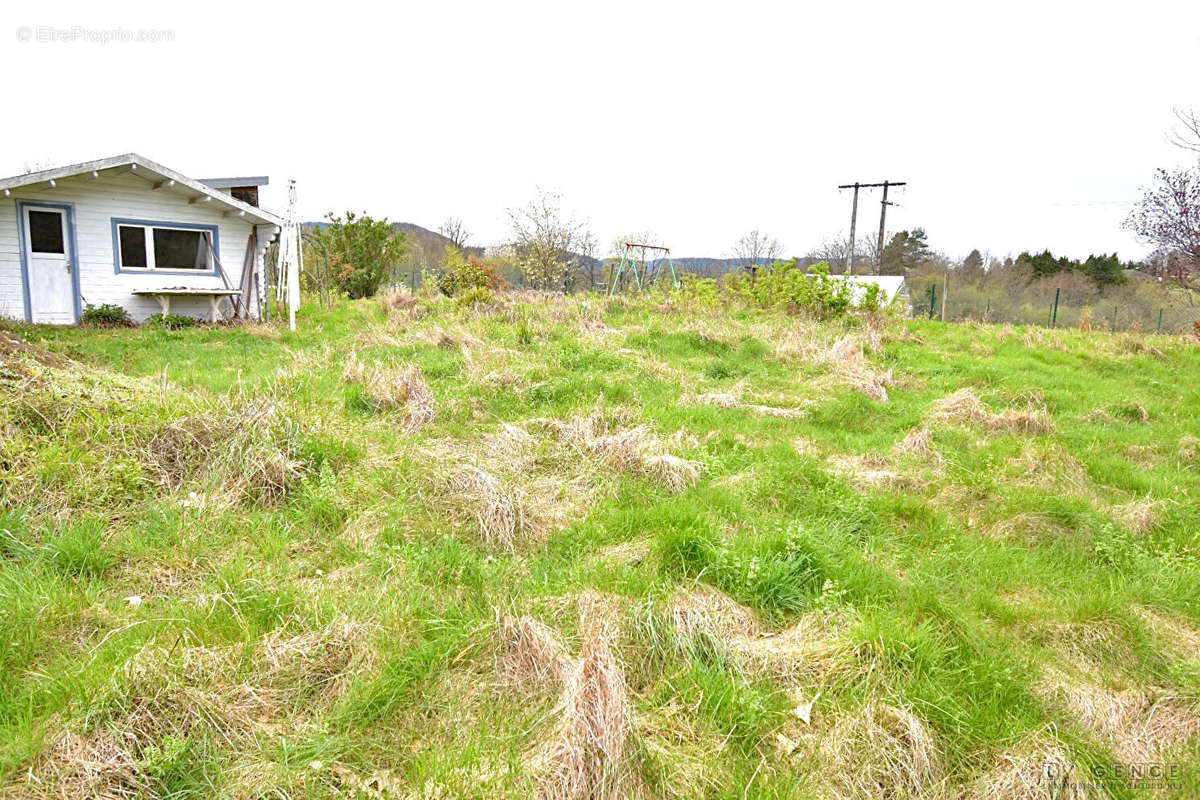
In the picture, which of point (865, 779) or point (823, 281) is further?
point (823, 281)

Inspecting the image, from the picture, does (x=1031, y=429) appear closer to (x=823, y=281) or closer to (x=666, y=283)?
(x=823, y=281)

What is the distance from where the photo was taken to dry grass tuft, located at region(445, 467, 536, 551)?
3.39m

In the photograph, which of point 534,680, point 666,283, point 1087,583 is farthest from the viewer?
point 666,283

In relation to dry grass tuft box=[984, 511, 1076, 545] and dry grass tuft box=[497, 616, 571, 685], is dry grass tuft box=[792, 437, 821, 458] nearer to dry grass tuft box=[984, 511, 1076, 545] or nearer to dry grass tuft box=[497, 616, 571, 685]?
dry grass tuft box=[984, 511, 1076, 545]

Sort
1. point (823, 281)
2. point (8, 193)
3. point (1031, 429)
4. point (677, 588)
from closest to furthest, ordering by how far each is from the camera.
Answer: point (677, 588), point (1031, 429), point (8, 193), point (823, 281)

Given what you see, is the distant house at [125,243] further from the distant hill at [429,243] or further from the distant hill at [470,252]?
the distant hill at [429,243]

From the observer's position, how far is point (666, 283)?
17625 mm

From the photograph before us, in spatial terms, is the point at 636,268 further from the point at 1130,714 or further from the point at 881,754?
the point at 881,754

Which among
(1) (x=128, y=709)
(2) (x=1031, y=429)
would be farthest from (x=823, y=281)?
(1) (x=128, y=709)

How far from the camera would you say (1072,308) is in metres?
25.4

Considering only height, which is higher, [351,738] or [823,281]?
[823,281]

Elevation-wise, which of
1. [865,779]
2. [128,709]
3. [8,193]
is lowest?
[865,779]

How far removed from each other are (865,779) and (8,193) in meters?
14.8

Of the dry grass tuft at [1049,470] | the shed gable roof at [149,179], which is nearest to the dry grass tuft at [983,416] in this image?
the dry grass tuft at [1049,470]
